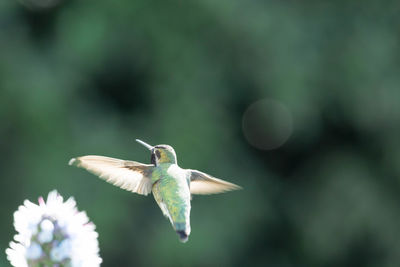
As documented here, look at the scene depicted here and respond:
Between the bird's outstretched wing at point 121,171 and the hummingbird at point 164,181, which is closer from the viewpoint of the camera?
the bird's outstretched wing at point 121,171

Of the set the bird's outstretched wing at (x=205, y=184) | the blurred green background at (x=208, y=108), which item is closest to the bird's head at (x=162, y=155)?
the bird's outstretched wing at (x=205, y=184)

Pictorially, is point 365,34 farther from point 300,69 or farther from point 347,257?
point 347,257

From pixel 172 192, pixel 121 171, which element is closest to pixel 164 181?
pixel 172 192

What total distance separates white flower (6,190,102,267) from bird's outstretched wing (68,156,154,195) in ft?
0.54

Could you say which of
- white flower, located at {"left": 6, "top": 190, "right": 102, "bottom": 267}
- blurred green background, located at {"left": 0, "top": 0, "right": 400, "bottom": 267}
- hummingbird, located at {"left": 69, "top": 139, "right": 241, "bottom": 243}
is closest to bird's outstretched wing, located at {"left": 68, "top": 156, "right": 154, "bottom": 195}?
hummingbird, located at {"left": 69, "top": 139, "right": 241, "bottom": 243}

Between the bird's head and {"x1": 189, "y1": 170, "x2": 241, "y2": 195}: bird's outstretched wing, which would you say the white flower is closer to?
the bird's head

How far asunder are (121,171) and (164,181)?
0.20 metres

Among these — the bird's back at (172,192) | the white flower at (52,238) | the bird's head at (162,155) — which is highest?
the bird's head at (162,155)

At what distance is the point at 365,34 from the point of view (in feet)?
21.9

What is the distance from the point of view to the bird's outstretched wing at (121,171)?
203 centimetres

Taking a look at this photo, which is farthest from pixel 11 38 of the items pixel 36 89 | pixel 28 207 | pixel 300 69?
pixel 28 207

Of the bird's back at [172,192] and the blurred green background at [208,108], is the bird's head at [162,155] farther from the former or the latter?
the blurred green background at [208,108]

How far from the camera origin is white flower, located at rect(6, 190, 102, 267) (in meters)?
1.75

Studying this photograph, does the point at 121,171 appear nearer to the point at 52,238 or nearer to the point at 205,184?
the point at 205,184
